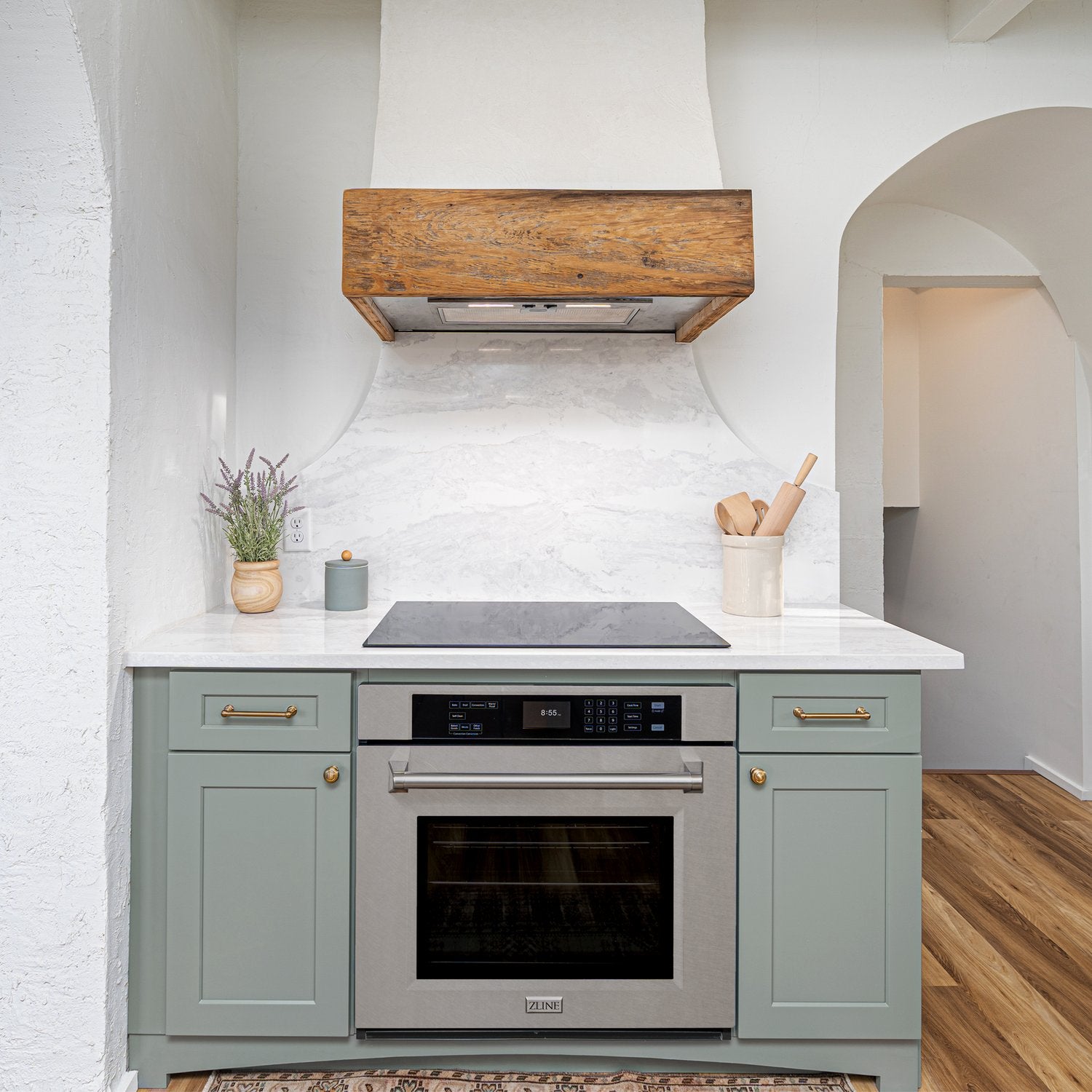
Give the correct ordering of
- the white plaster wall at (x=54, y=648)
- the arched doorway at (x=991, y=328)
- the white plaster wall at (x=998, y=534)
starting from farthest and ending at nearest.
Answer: the white plaster wall at (x=998, y=534), the arched doorway at (x=991, y=328), the white plaster wall at (x=54, y=648)

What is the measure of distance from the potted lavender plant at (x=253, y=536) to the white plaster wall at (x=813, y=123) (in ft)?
4.31

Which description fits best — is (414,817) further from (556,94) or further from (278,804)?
(556,94)

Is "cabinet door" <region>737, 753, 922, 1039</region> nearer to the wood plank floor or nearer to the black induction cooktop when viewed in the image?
the wood plank floor

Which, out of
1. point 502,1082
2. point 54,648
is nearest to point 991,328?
point 502,1082

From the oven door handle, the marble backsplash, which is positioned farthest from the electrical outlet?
the oven door handle

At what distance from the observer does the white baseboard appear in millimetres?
3156

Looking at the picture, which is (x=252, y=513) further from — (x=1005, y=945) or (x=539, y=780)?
(x=1005, y=945)

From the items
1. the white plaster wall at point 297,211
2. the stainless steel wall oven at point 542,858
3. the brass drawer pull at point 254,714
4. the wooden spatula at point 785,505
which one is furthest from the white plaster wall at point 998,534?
the brass drawer pull at point 254,714

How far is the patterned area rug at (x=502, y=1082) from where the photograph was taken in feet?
5.45

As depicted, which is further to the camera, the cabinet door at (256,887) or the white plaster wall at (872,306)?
the white plaster wall at (872,306)

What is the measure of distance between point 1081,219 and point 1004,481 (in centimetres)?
124

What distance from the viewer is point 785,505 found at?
2076 mm

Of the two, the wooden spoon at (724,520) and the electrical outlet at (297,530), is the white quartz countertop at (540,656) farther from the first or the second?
the electrical outlet at (297,530)

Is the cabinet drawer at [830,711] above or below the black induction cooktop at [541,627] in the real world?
below
